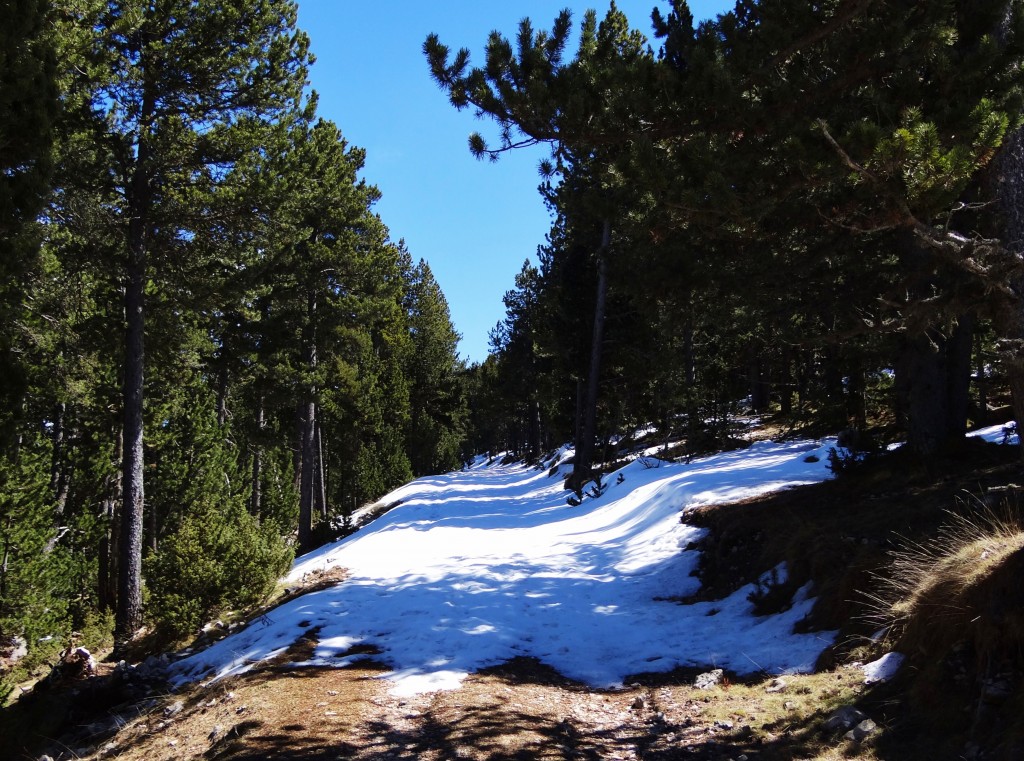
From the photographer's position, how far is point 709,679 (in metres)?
5.79

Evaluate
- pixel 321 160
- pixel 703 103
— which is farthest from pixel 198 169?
pixel 703 103

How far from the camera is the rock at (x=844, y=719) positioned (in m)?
4.15

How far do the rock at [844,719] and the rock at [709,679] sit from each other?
58.7 inches

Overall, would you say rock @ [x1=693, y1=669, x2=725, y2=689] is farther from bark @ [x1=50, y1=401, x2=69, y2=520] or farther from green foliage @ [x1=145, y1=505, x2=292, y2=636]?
bark @ [x1=50, y1=401, x2=69, y2=520]

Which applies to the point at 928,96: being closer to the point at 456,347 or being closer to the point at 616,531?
the point at 616,531

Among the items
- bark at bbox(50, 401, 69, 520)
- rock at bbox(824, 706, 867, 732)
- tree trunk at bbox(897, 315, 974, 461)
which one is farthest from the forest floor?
bark at bbox(50, 401, 69, 520)

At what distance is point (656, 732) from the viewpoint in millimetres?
4961

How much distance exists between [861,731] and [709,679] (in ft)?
6.25

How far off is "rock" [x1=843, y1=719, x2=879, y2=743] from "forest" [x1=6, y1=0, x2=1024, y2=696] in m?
2.72

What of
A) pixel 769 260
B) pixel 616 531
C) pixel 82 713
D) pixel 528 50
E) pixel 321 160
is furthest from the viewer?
pixel 321 160

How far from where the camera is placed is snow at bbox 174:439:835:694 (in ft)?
21.8

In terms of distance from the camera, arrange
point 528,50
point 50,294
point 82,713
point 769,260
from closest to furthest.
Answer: point 528,50, point 82,713, point 769,260, point 50,294

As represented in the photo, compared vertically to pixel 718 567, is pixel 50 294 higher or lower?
higher

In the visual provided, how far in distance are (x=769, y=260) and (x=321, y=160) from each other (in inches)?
482
